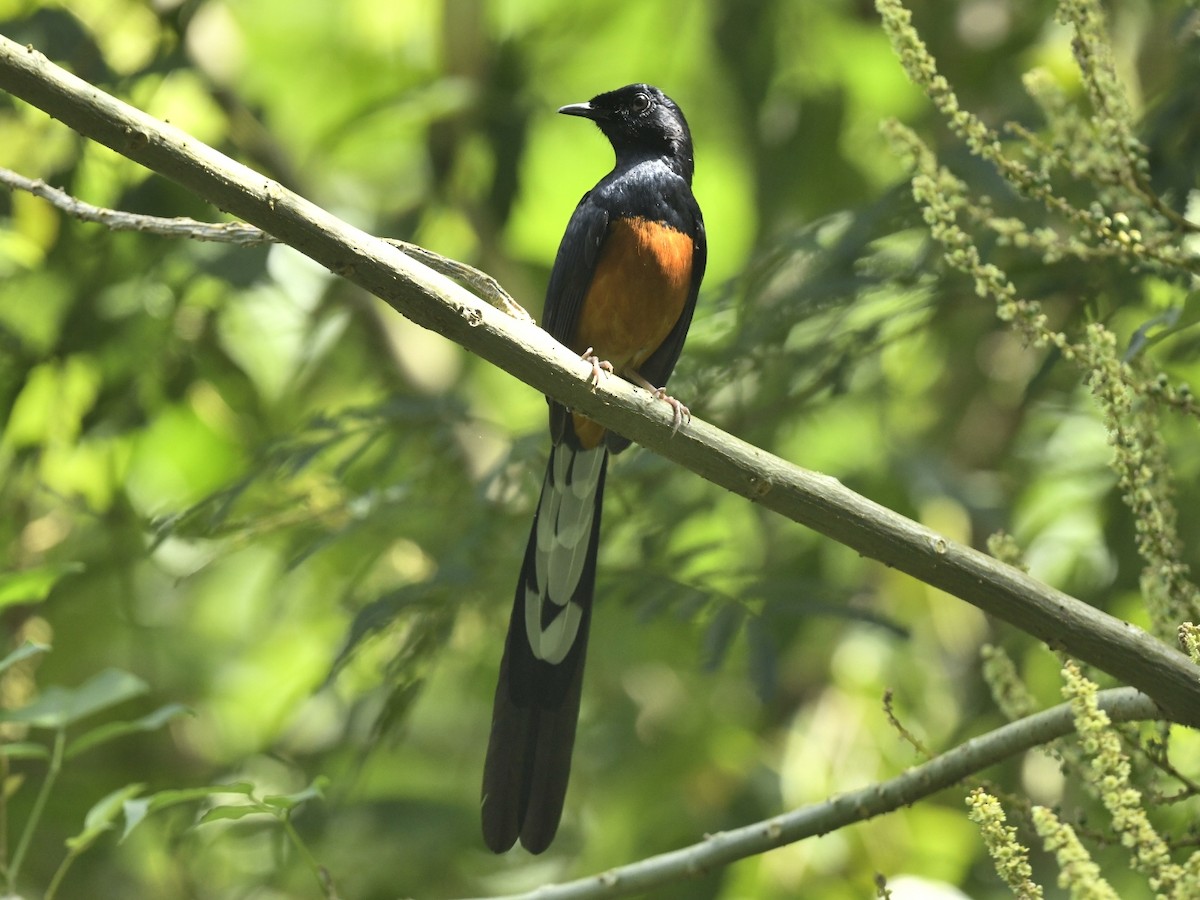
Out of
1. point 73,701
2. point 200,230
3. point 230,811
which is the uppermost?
point 200,230

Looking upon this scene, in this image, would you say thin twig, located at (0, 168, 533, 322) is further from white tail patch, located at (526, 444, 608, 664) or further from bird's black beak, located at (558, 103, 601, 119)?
bird's black beak, located at (558, 103, 601, 119)

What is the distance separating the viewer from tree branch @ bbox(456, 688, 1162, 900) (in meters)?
2.10

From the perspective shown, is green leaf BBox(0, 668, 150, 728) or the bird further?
the bird

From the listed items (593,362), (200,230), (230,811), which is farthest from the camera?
(593,362)

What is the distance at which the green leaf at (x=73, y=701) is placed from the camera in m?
2.75

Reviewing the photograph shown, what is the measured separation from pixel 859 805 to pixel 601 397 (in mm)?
872

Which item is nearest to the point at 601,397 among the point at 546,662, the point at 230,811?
the point at 230,811

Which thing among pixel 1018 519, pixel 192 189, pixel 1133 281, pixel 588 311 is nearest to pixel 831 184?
pixel 1018 519

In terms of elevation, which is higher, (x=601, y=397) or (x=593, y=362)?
(x=593, y=362)

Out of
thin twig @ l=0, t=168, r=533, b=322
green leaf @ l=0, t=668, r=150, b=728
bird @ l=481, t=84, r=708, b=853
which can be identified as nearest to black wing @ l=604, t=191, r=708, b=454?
bird @ l=481, t=84, r=708, b=853

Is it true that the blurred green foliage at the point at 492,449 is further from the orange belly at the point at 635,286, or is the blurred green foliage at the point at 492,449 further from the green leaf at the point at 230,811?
the green leaf at the point at 230,811

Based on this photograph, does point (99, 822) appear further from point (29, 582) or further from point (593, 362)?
point (593, 362)

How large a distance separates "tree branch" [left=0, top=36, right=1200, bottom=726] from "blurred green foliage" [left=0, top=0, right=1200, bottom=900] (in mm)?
935

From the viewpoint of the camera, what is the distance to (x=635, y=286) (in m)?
3.48
